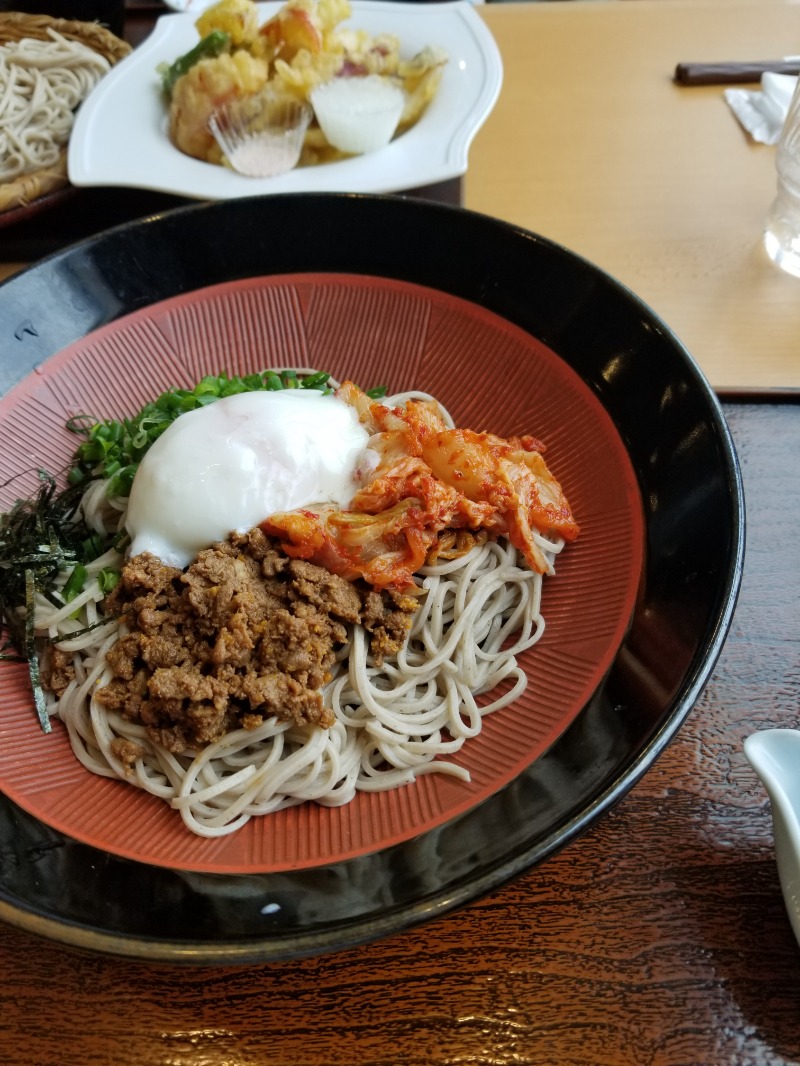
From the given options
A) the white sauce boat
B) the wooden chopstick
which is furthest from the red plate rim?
the wooden chopstick

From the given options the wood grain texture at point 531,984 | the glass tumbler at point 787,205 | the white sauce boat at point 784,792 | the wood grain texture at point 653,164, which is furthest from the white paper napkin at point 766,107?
the wood grain texture at point 531,984

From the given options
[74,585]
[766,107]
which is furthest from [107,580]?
[766,107]

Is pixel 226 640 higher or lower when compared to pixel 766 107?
lower

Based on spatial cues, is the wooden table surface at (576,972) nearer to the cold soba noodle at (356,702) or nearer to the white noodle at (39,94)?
the cold soba noodle at (356,702)

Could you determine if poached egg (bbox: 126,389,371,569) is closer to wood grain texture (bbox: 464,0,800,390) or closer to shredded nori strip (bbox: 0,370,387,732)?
shredded nori strip (bbox: 0,370,387,732)

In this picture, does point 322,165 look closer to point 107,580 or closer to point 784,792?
point 107,580
